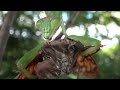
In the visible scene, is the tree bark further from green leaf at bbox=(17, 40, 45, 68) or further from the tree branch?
the tree branch

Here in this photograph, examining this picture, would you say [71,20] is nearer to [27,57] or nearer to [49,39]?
[49,39]

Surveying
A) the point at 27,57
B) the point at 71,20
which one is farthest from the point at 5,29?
the point at 71,20

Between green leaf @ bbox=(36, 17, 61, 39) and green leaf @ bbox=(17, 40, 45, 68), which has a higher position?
green leaf @ bbox=(36, 17, 61, 39)

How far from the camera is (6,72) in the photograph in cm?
262

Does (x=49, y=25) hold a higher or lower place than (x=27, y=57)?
higher

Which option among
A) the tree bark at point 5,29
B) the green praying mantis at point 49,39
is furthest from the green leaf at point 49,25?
the tree bark at point 5,29

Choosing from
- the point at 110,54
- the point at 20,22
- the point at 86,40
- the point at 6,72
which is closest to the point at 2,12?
the point at 20,22

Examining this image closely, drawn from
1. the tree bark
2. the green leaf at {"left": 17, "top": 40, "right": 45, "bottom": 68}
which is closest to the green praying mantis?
the green leaf at {"left": 17, "top": 40, "right": 45, "bottom": 68}

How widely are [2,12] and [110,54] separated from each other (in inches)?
30.9

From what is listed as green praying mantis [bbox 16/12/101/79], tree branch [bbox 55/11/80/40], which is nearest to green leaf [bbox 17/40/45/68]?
green praying mantis [bbox 16/12/101/79]

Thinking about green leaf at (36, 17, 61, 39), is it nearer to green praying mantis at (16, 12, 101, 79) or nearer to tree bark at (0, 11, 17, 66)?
green praying mantis at (16, 12, 101, 79)

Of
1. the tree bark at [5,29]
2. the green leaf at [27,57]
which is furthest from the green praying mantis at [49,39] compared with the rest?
the tree bark at [5,29]

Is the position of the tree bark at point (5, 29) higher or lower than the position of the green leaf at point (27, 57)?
higher

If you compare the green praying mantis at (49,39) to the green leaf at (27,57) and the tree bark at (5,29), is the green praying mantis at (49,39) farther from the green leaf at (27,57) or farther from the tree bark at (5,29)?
the tree bark at (5,29)
